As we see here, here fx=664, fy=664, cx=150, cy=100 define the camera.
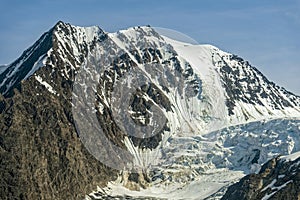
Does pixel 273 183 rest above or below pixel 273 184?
above

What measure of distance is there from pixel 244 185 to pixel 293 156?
15.3 meters

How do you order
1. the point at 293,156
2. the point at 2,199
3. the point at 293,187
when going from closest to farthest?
the point at 293,187, the point at 293,156, the point at 2,199

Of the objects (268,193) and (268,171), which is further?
(268,171)

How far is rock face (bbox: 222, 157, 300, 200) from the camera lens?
153125 mm

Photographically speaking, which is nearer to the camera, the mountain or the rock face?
the rock face

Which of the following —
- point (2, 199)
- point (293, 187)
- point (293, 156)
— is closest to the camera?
point (293, 187)

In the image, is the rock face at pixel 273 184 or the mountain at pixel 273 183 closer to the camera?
the rock face at pixel 273 184

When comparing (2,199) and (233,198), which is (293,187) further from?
(2,199)

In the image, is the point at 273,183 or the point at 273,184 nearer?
the point at 273,184

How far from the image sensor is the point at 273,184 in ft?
536

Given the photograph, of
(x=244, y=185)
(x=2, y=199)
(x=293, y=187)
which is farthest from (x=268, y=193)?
(x=2, y=199)

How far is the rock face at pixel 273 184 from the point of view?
6029 inches

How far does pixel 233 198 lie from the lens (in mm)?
183750

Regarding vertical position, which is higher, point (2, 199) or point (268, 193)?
A: point (2, 199)
